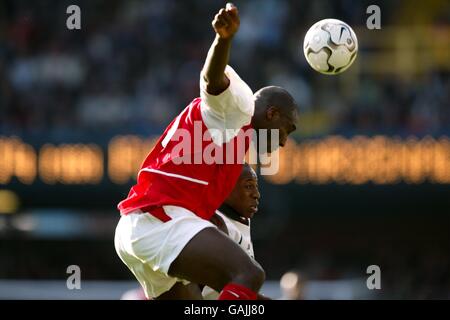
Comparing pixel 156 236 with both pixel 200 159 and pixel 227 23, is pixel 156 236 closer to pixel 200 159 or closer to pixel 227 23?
pixel 200 159

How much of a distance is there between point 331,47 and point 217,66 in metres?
1.49

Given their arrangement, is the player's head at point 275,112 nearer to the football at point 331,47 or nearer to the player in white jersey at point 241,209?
the football at point 331,47

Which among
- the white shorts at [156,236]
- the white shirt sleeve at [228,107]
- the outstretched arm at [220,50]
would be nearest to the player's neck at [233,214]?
the white shorts at [156,236]

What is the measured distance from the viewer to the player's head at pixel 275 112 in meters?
6.55

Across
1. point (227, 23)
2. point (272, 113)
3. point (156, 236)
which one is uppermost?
point (227, 23)

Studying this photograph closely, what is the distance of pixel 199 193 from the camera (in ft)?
20.3

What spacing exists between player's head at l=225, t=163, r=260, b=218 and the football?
2.84ft

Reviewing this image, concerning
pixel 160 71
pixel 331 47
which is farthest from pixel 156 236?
pixel 160 71

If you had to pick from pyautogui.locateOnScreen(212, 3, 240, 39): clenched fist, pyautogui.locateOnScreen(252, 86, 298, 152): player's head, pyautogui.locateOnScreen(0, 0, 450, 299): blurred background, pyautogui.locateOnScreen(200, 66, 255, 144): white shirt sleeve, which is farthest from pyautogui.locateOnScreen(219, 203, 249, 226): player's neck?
pyautogui.locateOnScreen(0, 0, 450, 299): blurred background

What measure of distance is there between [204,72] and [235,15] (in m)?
0.36

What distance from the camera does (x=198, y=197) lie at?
6.19m

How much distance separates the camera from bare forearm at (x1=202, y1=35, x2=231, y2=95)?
18.9 feet

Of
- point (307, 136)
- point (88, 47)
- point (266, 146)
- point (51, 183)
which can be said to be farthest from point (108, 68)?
point (266, 146)

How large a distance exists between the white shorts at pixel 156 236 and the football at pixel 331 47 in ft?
5.23
